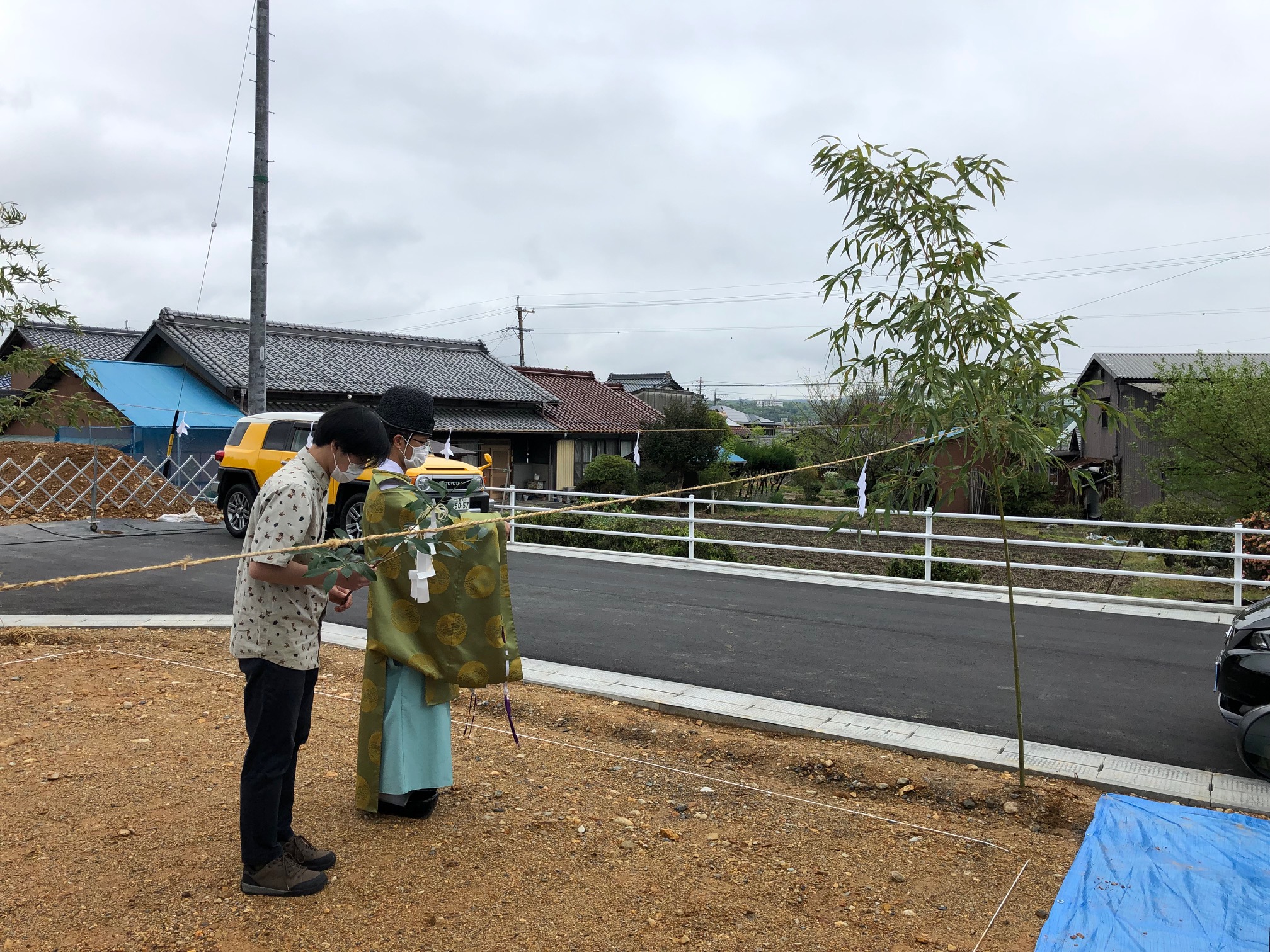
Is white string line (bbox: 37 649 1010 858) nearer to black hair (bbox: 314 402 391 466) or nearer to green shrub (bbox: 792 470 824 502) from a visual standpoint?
black hair (bbox: 314 402 391 466)

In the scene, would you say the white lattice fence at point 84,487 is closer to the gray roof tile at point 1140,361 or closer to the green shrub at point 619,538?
the green shrub at point 619,538

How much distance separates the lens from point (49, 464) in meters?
18.2

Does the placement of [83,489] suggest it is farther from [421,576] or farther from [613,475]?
[421,576]

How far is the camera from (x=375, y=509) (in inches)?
143

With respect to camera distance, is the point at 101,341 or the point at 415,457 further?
the point at 101,341

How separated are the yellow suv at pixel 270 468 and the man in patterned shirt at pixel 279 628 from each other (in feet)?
31.4

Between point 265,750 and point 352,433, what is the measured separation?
1.14 m

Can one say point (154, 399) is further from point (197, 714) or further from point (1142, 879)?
point (1142, 879)

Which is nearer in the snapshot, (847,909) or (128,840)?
(847,909)

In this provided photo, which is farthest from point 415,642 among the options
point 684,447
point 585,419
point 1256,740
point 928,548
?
point 585,419

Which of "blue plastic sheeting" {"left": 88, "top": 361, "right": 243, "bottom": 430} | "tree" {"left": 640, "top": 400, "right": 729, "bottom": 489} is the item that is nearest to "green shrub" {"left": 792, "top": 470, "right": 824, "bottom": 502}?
"tree" {"left": 640, "top": 400, "right": 729, "bottom": 489}

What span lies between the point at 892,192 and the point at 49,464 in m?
19.3

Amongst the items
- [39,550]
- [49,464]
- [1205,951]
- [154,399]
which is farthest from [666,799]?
[154,399]

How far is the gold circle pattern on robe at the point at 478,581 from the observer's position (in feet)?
12.2
